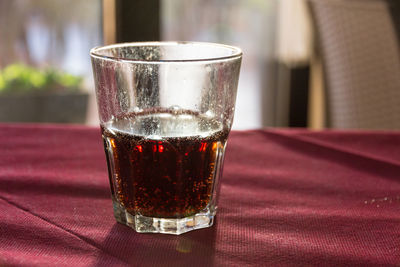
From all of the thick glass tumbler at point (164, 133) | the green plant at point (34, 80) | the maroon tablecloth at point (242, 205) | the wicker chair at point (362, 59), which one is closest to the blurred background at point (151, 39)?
the green plant at point (34, 80)

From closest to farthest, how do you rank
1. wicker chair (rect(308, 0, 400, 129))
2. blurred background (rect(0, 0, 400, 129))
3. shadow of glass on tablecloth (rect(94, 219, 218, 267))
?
shadow of glass on tablecloth (rect(94, 219, 218, 267)) < wicker chair (rect(308, 0, 400, 129)) < blurred background (rect(0, 0, 400, 129))

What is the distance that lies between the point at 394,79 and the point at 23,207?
1.15 meters

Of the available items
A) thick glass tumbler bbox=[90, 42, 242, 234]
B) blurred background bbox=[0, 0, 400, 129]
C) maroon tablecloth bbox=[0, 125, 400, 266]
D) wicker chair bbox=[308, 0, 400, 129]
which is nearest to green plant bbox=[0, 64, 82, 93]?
blurred background bbox=[0, 0, 400, 129]

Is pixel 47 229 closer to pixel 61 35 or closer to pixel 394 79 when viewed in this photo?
pixel 394 79

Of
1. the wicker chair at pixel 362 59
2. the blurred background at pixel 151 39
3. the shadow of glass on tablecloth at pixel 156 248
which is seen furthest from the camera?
the blurred background at pixel 151 39

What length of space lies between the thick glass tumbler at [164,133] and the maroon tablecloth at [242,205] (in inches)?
1.1

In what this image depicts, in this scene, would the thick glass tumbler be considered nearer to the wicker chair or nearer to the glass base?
the glass base

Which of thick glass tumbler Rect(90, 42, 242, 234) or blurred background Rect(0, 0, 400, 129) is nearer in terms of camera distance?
thick glass tumbler Rect(90, 42, 242, 234)

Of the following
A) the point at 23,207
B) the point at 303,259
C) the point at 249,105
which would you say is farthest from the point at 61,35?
the point at 303,259

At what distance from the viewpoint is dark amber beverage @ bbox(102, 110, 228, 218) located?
1.92ft

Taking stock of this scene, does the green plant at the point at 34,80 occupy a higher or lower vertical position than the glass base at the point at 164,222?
lower

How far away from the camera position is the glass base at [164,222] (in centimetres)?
57

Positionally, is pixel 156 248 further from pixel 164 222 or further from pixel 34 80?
pixel 34 80

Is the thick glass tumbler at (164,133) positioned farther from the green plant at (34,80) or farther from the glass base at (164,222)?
the green plant at (34,80)
